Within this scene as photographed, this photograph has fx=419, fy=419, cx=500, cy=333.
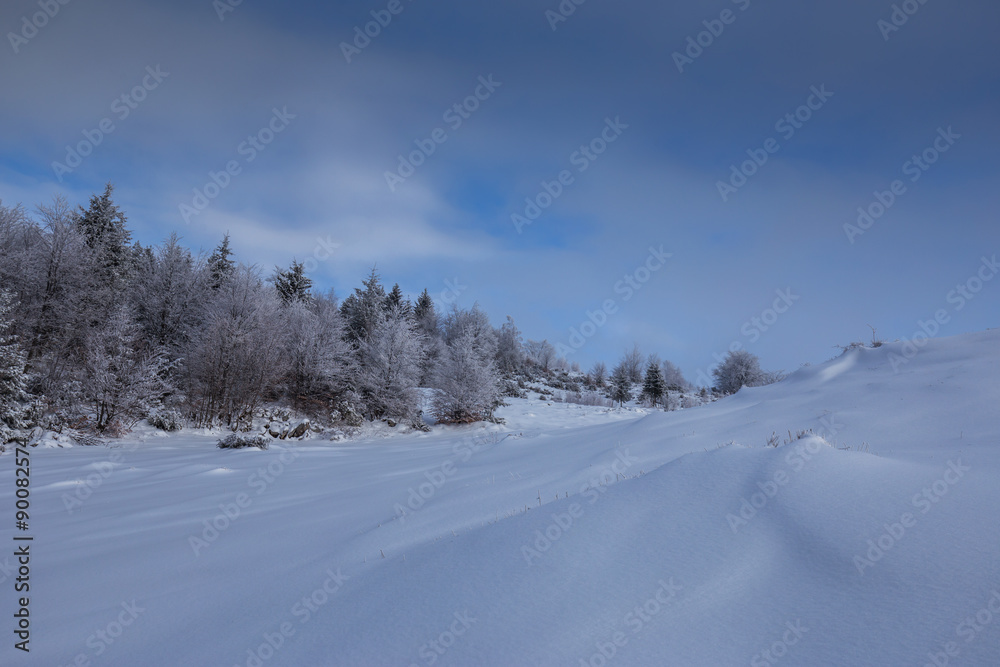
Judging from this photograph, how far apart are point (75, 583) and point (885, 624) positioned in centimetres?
513

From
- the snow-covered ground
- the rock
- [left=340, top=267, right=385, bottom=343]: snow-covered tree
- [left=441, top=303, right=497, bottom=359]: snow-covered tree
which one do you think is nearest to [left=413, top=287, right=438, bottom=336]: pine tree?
[left=441, top=303, right=497, bottom=359]: snow-covered tree

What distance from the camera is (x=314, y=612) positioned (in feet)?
7.74

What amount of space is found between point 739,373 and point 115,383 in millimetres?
34250

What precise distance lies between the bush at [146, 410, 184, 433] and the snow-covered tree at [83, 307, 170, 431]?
1.23 feet

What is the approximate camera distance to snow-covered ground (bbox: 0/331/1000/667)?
163 cm

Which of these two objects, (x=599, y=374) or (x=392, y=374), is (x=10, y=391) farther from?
(x=599, y=374)

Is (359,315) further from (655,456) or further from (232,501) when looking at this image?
(655,456)

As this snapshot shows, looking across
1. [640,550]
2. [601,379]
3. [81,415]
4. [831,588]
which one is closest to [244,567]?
[640,550]

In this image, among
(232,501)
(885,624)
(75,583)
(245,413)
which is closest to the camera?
(885,624)

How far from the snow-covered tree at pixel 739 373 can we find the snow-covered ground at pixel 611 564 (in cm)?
2714

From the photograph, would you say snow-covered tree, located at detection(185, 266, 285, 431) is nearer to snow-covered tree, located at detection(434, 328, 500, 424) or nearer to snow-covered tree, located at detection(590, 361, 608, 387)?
snow-covered tree, located at detection(434, 328, 500, 424)

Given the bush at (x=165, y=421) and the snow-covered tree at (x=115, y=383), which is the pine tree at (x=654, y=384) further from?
the snow-covered tree at (x=115, y=383)

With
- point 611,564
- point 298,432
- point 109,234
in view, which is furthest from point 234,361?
point 611,564

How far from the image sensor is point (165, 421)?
1513 cm
